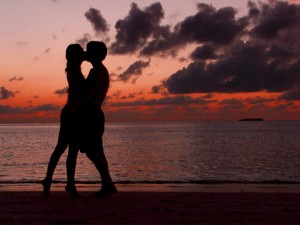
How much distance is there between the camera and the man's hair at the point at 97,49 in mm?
6160

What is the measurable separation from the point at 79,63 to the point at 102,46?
454mm

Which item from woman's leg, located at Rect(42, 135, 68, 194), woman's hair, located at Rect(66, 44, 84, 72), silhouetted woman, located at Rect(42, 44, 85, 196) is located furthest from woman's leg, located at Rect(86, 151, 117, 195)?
woman's hair, located at Rect(66, 44, 84, 72)

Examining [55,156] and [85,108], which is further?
[55,156]

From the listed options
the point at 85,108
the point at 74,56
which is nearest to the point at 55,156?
the point at 85,108

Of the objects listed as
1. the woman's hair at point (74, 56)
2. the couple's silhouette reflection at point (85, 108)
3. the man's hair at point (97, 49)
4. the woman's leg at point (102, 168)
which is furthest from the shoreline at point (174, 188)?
the man's hair at point (97, 49)

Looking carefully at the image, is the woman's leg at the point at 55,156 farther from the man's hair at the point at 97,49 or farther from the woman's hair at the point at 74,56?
the man's hair at the point at 97,49

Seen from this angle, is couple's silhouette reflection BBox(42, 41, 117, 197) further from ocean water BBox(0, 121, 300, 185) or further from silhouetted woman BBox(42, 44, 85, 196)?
ocean water BBox(0, 121, 300, 185)

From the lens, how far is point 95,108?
6113 millimetres

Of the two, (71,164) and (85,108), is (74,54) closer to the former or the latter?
(85,108)

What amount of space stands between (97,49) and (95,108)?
35.9 inches
